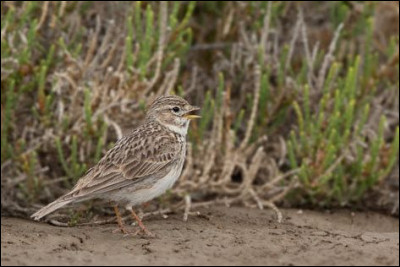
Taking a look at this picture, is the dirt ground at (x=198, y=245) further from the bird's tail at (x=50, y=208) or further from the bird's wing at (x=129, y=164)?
the bird's wing at (x=129, y=164)

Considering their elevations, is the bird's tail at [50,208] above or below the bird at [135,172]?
below

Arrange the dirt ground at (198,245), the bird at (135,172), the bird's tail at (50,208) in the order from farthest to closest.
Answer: the bird at (135,172) < the bird's tail at (50,208) < the dirt ground at (198,245)

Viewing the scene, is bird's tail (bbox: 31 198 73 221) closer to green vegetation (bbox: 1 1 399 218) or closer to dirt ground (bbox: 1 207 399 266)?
dirt ground (bbox: 1 207 399 266)

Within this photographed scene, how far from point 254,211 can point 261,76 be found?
1.62 metres

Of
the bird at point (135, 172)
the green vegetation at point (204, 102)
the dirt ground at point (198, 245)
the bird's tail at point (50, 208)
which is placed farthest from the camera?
the green vegetation at point (204, 102)

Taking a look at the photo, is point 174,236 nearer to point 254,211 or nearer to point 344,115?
point 254,211

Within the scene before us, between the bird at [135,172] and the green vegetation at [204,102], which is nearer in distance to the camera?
the bird at [135,172]

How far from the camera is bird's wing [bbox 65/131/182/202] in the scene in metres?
5.98

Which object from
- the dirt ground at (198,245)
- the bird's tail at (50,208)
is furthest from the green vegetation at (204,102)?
the bird's tail at (50,208)

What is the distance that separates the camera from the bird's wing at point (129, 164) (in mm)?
5984

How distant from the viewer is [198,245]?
17.7 ft

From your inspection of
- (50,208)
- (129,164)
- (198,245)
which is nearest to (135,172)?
(129,164)

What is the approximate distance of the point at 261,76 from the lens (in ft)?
27.5

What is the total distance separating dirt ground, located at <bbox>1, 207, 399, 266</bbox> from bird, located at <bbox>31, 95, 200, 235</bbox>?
0.25 m
